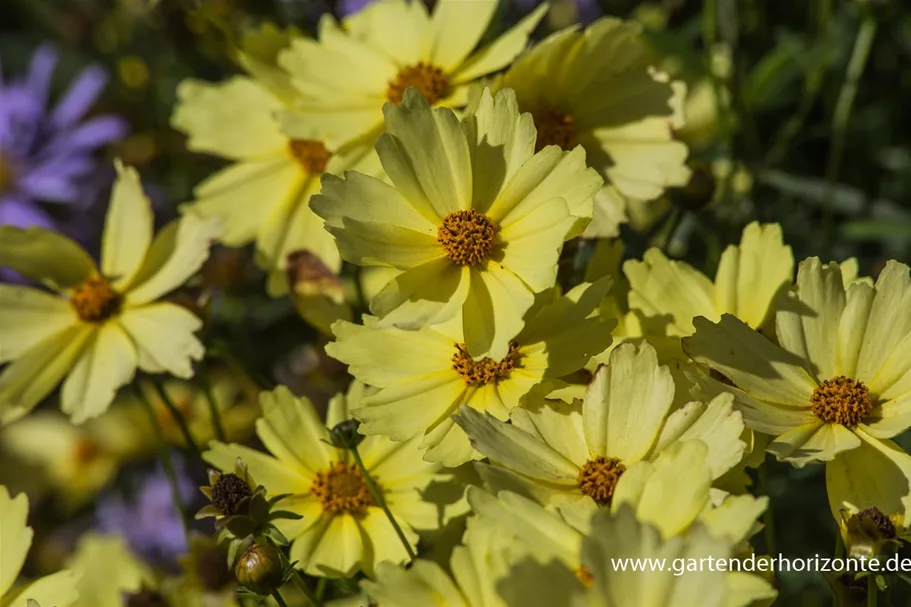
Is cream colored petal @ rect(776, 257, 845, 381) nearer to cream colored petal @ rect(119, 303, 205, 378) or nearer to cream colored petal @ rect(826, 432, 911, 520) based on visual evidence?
cream colored petal @ rect(826, 432, 911, 520)

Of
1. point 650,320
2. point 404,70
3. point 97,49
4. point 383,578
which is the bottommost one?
point 383,578

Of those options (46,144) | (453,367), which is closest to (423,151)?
(453,367)

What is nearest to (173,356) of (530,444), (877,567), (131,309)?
(131,309)

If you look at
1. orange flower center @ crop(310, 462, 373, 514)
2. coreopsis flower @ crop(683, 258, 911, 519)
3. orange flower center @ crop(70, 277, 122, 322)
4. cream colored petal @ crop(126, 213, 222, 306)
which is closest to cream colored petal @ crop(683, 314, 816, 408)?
coreopsis flower @ crop(683, 258, 911, 519)

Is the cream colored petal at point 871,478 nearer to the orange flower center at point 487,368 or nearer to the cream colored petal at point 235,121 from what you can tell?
the orange flower center at point 487,368

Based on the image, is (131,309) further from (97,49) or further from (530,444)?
(97,49)

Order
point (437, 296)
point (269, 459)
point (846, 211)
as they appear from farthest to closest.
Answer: point (846, 211) < point (269, 459) < point (437, 296)

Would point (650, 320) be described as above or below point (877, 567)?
above
